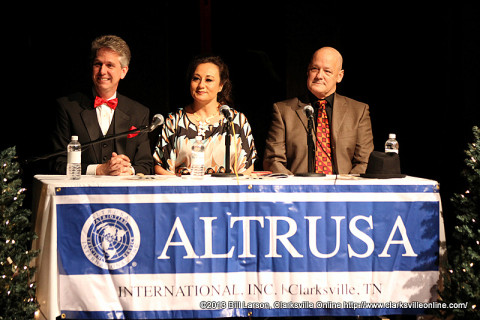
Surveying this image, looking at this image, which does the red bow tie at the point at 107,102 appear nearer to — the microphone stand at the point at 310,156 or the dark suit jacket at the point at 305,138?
the dark suit jacket at the point at 305,138

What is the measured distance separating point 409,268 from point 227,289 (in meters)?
1.03

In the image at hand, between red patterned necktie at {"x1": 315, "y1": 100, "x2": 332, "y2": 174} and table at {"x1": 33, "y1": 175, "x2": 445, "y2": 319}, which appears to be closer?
table at {"x1": 33, "y1": 175, "x2": 445, "y2": 319}

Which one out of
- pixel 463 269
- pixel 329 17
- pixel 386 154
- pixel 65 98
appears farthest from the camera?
pixel 329 17

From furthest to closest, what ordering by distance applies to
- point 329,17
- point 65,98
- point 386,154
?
1. point 329,17
2. point 65,98
3. point 386,154

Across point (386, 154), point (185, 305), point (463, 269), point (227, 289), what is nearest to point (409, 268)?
point (463, 269)

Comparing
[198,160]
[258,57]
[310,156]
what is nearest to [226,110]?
[198,160]

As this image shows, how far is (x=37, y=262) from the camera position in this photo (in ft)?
10.1

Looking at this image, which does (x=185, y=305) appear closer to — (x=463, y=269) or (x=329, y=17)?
(x=463, y=269)

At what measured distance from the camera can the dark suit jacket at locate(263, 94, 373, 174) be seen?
13.7ft

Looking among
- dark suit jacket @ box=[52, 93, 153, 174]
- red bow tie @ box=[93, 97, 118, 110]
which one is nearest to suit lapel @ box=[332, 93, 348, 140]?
dark suit jacket @ box=[52, 93, 153, 174]

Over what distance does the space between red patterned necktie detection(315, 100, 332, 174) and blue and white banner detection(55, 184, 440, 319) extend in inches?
39.2

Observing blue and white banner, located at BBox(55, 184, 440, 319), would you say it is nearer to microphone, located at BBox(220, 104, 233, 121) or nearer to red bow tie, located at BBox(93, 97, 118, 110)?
microphone, located at BBox(220, 104, 233, 121)

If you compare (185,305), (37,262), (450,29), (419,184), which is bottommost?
(185,305)

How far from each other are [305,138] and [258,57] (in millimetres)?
1192
